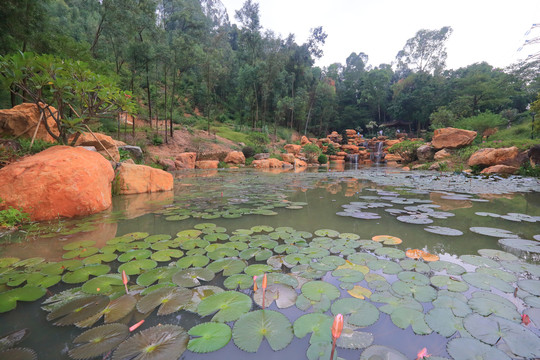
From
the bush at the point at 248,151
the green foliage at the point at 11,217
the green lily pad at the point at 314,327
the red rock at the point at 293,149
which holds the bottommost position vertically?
the green lily pad at the point at 314,327

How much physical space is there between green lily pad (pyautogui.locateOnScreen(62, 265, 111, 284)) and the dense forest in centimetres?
280

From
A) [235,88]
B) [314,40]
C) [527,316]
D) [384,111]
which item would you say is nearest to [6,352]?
[527,316]

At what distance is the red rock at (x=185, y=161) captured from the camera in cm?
1119

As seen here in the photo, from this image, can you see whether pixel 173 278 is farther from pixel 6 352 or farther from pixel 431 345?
pixel 431 345

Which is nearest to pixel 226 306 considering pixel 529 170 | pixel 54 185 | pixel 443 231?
pixel 443 231

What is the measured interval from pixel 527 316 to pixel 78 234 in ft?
10.3

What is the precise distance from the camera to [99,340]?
830 millimetres

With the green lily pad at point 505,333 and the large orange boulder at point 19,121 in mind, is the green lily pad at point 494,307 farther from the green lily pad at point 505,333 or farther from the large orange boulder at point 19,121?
the large orange boulder at point 19,121

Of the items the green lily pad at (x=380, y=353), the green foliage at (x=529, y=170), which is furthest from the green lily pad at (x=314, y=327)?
the green foliage at (x=529, y=170)

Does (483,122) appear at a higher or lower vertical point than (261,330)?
higher

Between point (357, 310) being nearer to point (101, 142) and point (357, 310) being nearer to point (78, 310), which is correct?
point (78, 310)

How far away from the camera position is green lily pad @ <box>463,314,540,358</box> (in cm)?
79

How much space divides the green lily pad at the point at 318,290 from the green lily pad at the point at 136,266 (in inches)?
39.5

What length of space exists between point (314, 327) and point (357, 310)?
0.82 feet
